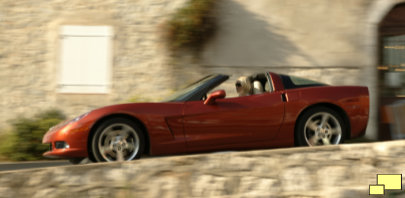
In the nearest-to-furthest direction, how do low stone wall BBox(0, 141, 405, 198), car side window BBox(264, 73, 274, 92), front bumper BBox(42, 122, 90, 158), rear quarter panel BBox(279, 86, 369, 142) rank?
1. low stone wall BBox(0, 141, 405, 198)
2. front bumper BBox(42, 122, 90, 158)
3. rear quarter panel BBox(279, 86, 369, 142)
4. car side window BBox(264, 73, 274, 92)

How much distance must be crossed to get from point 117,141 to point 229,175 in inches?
57.3

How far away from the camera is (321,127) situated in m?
6.55

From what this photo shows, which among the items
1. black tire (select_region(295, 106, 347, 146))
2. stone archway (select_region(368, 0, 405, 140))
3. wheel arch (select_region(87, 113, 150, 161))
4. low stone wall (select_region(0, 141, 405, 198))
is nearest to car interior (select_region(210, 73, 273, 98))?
black tire (select_region(295, 106, 347, 146))

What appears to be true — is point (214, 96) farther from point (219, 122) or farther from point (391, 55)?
point (391, 55)

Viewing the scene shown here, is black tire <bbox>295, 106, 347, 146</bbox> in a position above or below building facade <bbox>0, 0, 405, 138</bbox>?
below

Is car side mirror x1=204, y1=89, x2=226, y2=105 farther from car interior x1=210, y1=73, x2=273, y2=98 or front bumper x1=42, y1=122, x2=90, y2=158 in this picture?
front bumper x1=42, y1=122, x2=90, y2=158

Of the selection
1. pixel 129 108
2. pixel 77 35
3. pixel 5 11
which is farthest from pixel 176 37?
pixel 129 108

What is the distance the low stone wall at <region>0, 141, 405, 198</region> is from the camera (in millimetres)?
4875

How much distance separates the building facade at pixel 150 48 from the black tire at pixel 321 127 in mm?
5155

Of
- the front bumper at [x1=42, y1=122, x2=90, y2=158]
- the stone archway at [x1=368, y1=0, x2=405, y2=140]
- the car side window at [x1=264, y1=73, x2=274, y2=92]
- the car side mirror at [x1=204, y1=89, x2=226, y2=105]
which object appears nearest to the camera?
the front bumper at [x1=42, y1=122, x2=90, y2=158]

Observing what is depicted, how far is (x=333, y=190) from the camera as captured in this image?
5102 mm

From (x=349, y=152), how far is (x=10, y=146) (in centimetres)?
612

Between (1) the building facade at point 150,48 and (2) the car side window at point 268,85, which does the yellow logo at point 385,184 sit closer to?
(2) the car side window at point 268,85

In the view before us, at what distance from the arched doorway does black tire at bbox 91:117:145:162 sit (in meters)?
7.44
